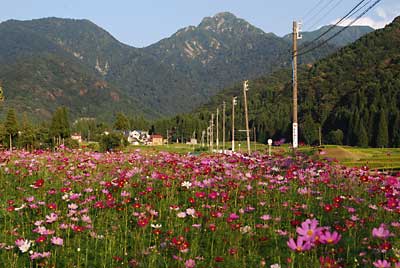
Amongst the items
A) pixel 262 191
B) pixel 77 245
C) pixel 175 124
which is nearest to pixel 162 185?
pixel 262 191

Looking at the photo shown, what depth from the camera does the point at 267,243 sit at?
13.1 ft

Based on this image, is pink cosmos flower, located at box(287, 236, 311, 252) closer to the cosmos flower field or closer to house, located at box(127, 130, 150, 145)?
the cosmos flower field

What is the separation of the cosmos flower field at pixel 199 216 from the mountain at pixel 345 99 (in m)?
67.2

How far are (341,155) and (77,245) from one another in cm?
3281

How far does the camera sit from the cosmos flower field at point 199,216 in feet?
11.3

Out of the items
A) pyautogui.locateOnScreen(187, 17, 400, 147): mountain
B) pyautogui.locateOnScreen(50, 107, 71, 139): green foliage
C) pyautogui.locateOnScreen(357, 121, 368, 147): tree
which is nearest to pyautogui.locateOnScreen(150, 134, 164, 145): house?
pyautogui.locateOnScreen(187, 17, 400, 147): mountain

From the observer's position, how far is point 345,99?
101m

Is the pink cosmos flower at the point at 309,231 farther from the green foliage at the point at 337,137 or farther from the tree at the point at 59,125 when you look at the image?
the green foliage at the point at 337,137

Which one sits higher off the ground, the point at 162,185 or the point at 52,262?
the point at 162,185

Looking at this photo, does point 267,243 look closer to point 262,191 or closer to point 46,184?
point 262,191

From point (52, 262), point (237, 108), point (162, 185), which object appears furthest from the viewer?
point (237, 108)

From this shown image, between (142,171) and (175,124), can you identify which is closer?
(142,171)

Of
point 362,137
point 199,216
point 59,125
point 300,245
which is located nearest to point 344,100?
point 362,137

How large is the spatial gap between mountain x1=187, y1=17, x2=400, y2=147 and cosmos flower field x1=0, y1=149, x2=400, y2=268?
221 feet
